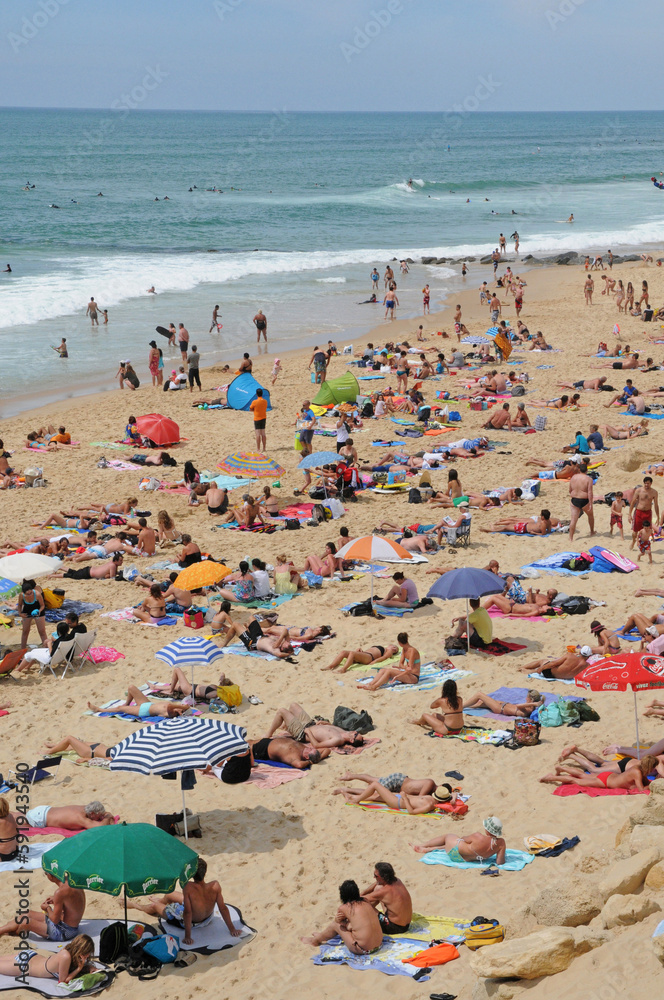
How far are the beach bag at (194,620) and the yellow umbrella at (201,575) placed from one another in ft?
1.02

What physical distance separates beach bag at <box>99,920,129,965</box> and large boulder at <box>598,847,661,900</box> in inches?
117

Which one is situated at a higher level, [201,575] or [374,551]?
[374,551]

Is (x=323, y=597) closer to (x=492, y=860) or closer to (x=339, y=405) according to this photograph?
(x=492, y=860)

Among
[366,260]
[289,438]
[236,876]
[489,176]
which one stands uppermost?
[489,176]

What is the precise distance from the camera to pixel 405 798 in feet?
27.6

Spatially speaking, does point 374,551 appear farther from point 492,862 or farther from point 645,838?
point 645,838

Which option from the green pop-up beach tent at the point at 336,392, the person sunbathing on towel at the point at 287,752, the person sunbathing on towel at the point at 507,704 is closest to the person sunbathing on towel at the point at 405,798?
the person sunbathing on towel at the point at 287,752

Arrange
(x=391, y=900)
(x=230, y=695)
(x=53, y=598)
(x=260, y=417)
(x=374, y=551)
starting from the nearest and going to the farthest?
(x=391, y=900) < (x=230, y=695) < (x=374, y=551) < (x=53, y=598) < (x=260, y=417)

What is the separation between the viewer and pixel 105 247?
162 feet

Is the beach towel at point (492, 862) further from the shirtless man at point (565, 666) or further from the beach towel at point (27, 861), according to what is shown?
the shirtless man at point (565, 666)

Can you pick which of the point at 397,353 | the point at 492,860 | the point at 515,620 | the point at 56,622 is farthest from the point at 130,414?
the point at 492,860

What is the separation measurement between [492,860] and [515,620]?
15.9 ft

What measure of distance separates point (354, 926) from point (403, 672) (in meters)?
4.27

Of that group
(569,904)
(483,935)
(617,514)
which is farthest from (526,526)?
(569,904)
